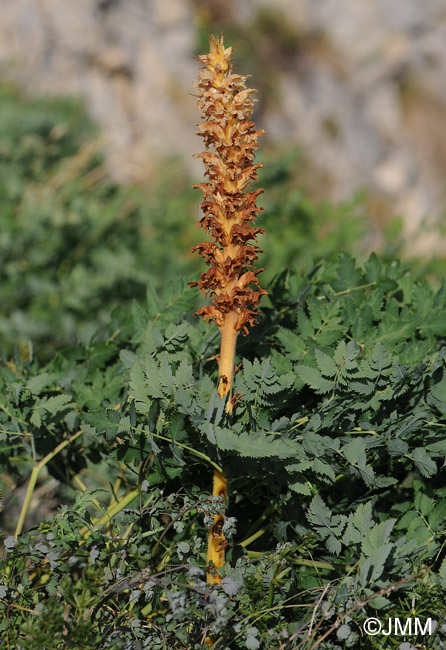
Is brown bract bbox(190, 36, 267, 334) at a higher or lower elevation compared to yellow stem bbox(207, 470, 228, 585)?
higher

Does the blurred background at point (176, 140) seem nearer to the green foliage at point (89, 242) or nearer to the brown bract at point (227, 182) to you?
the green foliage at point (89, 242)

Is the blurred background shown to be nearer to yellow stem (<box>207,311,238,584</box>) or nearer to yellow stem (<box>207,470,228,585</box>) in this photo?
yellow stem (<box>207,311,238,584</box>)

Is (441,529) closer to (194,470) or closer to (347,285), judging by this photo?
(194,470)

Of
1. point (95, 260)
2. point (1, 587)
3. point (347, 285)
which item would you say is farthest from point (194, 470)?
point (95, 260)

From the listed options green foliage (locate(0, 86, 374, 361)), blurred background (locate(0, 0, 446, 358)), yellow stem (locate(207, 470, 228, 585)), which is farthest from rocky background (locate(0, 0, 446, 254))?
yellow stem (locate(207, 470, 228, 585))

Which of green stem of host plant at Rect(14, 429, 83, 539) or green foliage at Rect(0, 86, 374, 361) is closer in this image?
green stem of host plant at Rect(14, 429, 83, 539)

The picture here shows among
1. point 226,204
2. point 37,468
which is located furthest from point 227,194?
point 37,468

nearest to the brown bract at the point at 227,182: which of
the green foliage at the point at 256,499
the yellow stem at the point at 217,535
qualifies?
the green foliage at the point at 256,499
